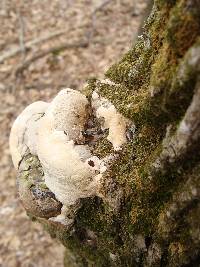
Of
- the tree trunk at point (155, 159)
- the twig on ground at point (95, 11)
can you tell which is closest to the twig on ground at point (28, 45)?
the twig on ground at point (95, 11)

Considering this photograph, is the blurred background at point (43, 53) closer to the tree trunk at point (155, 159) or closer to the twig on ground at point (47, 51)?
the twig on ground at point (47, 51)

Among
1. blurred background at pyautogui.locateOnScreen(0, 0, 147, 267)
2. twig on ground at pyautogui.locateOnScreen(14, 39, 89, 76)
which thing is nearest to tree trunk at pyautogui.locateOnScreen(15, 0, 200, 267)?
blurred background at pyautogui.locateOnScreen(0, 0, 147, 267)

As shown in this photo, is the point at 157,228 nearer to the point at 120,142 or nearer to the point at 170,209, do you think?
the point at 170,209

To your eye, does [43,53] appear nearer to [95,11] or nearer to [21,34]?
[21,34]

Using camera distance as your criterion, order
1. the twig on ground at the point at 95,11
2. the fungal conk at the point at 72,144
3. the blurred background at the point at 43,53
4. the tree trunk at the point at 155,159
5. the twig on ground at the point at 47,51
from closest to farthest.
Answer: the tree trunk at the point at 155,159, the fungal conk at the point at 72,144, the blurred background at the point at 43,53, the twig on ground at the point at 47,51, the twig on ground at the point at 95,11

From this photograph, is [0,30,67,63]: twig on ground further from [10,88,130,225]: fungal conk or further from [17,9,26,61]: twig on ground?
[10,88,130,225]: fungal conk

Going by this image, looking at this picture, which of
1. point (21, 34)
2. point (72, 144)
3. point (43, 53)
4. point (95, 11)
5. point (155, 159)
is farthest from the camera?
point (95, 11)

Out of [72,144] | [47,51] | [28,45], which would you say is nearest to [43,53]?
[47,51]
